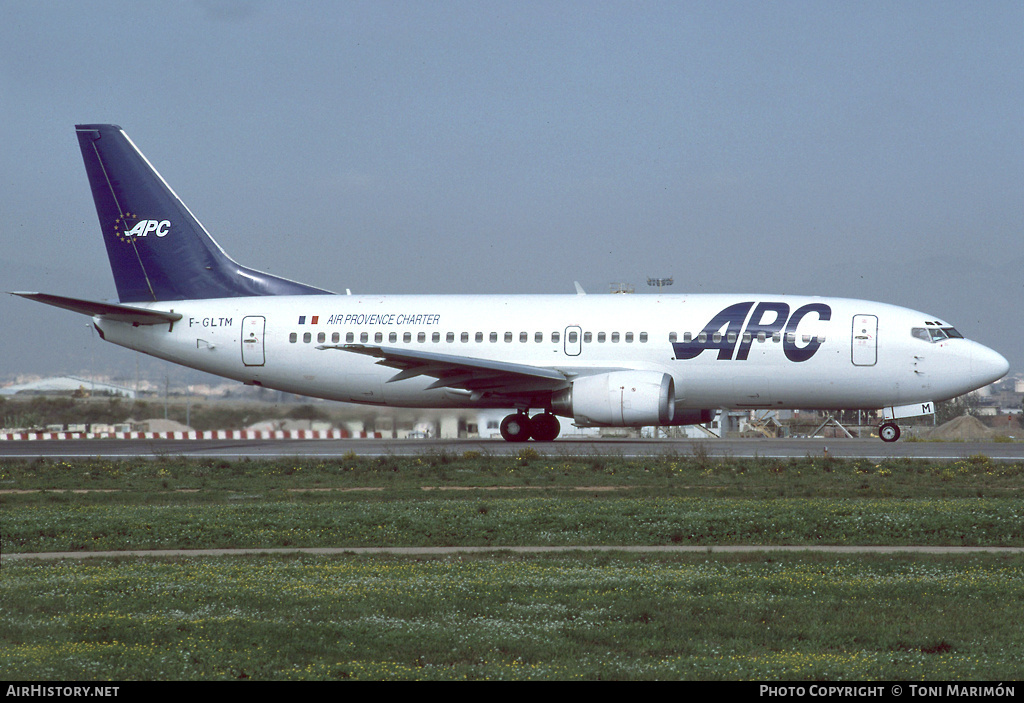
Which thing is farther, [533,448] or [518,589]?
[533,448]

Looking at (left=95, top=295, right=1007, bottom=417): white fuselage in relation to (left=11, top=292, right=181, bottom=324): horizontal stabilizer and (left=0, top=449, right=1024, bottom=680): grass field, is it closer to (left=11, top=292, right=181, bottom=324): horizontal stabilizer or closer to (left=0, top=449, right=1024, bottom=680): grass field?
(left=11, top=292, right=181, bottom=324): horizontal stabilizer

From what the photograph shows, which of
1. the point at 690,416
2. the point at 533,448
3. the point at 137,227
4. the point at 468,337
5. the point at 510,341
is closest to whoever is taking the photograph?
the point at 533,448

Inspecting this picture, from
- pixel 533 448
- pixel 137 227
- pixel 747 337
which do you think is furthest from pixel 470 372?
pixel 137 227

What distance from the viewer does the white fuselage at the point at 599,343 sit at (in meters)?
29.7

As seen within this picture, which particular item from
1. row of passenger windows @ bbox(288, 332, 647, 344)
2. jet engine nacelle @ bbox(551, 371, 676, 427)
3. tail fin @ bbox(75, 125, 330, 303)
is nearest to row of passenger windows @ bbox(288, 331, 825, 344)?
row of passenger windows @ bbox(288, 332, 647, 344)

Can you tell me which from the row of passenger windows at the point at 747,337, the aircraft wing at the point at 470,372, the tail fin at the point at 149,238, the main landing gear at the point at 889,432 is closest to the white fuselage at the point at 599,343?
the row of passenger windows at the point at 747,337

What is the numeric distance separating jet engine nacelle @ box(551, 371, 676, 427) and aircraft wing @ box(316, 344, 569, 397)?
97cm

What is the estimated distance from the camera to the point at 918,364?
2955 cm

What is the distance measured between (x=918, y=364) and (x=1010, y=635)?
2238 cm

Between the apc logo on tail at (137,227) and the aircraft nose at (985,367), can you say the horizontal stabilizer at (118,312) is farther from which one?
the aircraft nose at (985,367)

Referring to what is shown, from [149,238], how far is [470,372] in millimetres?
12642

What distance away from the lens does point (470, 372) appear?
30.2m

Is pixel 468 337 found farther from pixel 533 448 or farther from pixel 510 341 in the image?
pixel 533 448

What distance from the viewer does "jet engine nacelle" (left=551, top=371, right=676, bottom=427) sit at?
94.8ft
